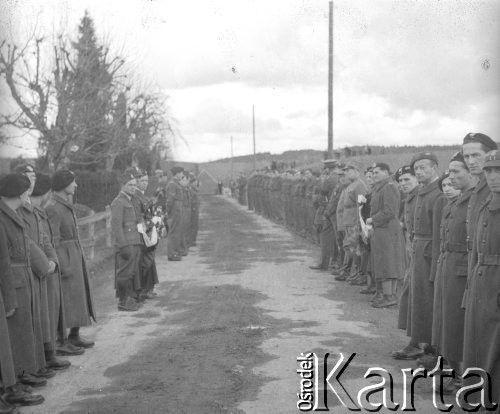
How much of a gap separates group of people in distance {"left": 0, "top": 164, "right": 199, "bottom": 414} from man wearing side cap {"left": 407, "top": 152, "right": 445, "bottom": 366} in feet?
10.6

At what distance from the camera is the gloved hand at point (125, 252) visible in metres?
9.14

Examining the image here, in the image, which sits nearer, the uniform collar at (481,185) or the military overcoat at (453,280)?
the uniform collar at (481,185)

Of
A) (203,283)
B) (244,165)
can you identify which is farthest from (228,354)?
(244,165)

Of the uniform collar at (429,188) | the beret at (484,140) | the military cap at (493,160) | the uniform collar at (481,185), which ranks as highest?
the beret at (484,140)

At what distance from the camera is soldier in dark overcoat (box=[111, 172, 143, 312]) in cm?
912

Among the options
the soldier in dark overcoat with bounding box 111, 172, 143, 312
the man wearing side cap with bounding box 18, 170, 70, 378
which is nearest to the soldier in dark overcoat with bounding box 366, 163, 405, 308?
the soldier in dark overcoat with bounding box 111, 172, 143, 312

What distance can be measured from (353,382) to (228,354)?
143 cm

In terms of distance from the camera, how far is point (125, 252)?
9164 millimetres

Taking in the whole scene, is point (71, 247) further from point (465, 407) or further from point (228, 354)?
point (465, 407)

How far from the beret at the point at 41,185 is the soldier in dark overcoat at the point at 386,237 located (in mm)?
4491

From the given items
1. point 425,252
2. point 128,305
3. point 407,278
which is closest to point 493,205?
point 425,252

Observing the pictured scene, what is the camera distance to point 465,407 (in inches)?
199

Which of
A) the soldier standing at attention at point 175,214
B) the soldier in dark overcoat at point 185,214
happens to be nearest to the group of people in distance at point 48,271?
the soldier standing at attention at point 175,214

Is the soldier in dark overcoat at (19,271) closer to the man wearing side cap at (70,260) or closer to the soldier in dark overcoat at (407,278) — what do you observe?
the man wearing side cap at (70,260)
